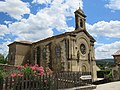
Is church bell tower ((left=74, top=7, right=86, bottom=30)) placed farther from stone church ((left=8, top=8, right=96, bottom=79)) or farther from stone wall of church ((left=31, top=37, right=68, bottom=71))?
stone wall of church ((left=31, top=37, right=68, bottom=71))

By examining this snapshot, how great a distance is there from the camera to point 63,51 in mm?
36875

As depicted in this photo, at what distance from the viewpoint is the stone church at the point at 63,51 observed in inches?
1442

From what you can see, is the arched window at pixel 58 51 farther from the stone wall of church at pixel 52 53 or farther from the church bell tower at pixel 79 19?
the church bell tower at pixel 79 19

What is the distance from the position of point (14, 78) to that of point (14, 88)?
1.59ft

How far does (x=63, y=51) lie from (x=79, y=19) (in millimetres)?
9448

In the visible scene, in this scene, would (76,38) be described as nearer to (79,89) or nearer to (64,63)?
(64,63)

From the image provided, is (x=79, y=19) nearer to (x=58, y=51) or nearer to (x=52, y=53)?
(x=58, y=51)

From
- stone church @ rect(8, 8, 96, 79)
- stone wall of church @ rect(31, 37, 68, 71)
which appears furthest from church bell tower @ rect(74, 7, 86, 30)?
stone wall of church @ rect(31, 37, 68, 71)

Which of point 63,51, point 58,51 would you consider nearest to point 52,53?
point 58,51

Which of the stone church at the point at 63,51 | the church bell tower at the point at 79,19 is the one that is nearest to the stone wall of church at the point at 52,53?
the stone church at the point at 63,51

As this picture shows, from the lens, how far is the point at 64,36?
37.2 m

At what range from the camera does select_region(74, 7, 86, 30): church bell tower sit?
41031mm

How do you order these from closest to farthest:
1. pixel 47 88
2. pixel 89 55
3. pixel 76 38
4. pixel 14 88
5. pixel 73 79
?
pixel 14 88 < pixel 47 88 < pixel 73 79 < pixel 76 38 < pixel 89 55

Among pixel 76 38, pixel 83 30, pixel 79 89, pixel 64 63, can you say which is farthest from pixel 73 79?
pixel 83 30
